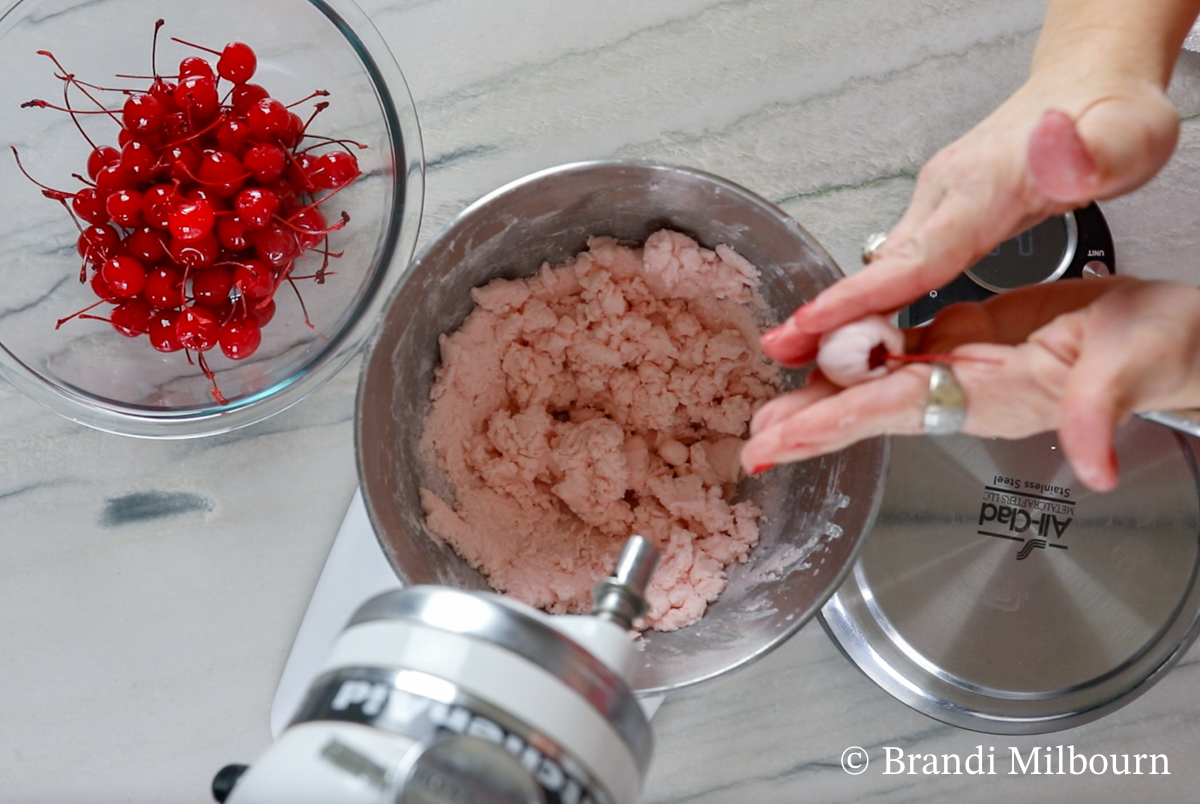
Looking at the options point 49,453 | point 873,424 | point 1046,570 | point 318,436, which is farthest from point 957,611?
point 49,453

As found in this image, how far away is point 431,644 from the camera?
1.74 feet

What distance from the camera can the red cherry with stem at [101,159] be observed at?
90cm

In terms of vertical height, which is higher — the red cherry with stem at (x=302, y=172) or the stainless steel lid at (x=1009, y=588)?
the red cherry with stem at (x=302, y=172)

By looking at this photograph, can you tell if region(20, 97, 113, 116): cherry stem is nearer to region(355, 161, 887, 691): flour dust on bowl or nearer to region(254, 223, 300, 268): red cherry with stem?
region(254, 223, 300, 268): red cherry with stem

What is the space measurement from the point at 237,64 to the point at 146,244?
205 millimetres

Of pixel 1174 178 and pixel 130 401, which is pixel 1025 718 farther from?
pixel 130 401

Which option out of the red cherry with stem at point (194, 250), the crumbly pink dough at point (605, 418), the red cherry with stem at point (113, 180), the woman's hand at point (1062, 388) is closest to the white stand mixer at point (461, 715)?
the woman's hand at point (1062, 388)

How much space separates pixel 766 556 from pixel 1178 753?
64 cm

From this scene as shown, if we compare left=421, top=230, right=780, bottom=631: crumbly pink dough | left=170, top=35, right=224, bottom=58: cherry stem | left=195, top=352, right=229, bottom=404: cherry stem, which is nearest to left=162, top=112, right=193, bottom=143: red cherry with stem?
left=170, top=35, right=224, bottom=58: cherry stem

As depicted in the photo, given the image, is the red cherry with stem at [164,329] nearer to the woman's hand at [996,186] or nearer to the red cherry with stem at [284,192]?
the red cherry with stem at [284,192]

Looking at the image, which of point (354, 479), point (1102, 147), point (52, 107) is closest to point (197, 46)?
point (52, 107)

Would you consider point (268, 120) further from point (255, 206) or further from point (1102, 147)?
point (1102, 147)

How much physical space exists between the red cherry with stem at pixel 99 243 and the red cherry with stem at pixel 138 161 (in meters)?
0.07

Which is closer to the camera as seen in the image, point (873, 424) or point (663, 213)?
point (873, 424)
